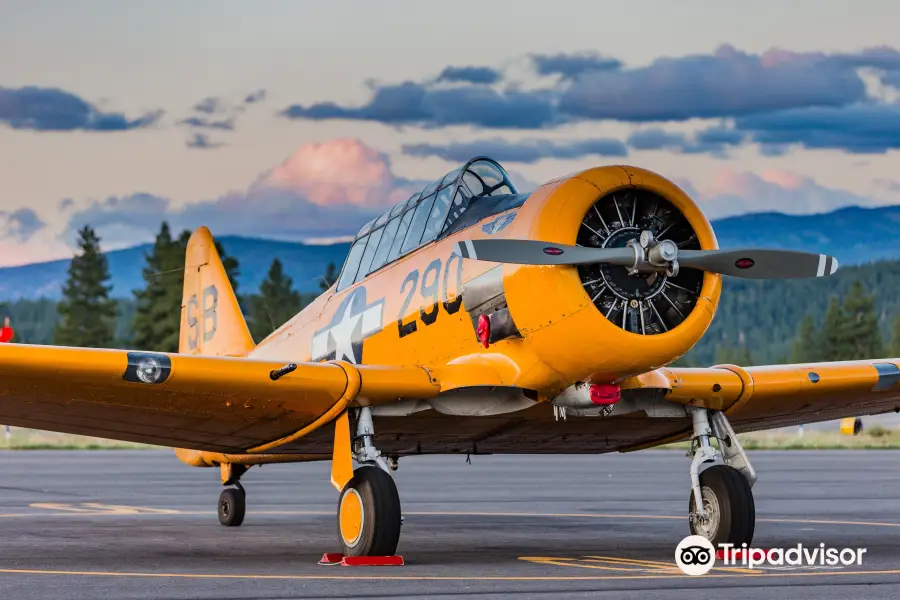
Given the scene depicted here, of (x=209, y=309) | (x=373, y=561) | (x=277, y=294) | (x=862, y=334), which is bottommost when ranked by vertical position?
(x=373, y=561)

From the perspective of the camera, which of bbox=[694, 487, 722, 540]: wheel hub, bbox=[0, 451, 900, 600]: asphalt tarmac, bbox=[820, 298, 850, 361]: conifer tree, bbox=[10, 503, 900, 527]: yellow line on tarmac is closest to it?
bbox=[0, 451, 900, 600]: asphalt tarmac

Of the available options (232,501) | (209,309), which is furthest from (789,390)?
(209,309)

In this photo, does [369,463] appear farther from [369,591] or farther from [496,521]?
[496,521]

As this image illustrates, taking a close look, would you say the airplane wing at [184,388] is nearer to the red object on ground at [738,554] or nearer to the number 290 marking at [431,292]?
the number 290 marking at [431,292]

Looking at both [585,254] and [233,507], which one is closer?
[585,254]

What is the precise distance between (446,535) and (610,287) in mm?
4975

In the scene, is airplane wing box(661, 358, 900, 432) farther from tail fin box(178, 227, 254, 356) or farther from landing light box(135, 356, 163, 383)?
tail fin box(178, 227, 254, 356)

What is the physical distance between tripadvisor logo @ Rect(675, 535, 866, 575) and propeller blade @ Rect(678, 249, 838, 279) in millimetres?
2243

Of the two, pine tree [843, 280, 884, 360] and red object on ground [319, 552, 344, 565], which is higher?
pine tree [843, 280, 884, 360]

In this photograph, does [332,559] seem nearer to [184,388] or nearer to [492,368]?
[184,388]

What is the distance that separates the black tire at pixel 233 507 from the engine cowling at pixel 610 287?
654 centimetres

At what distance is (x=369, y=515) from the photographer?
1146 cm

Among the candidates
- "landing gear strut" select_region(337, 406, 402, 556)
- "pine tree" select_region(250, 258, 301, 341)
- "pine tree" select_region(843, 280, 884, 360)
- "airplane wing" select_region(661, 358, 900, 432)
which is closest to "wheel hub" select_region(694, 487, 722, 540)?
"airplane wing" select_region(661, 358, 900, 432)

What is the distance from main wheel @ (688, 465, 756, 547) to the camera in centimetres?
1214
